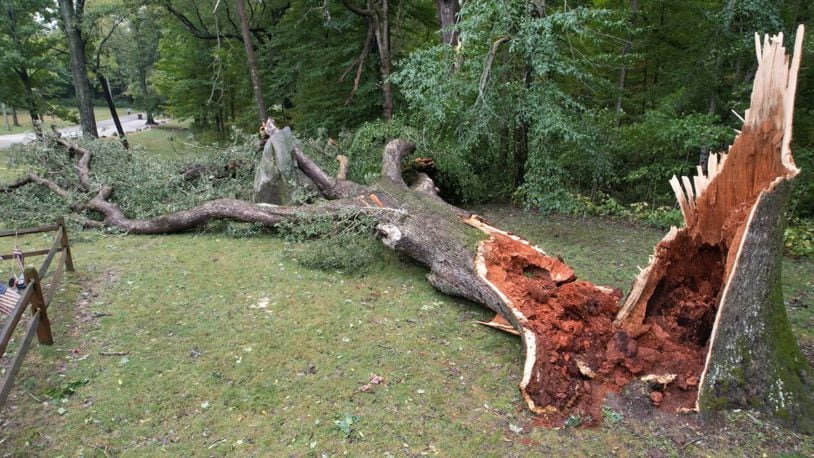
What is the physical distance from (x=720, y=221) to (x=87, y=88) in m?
20.0

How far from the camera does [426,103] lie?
8.10 meters

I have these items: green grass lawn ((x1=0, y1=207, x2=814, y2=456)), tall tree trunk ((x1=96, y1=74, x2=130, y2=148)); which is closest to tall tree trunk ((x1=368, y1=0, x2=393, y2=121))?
green grass lawn ((x1=0, y1=207, x2=814, y2=456))

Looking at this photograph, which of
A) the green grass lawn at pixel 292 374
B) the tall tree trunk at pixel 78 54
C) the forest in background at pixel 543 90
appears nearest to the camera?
the green grass lawn at pixel 292 374

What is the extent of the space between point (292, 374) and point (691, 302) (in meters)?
3.42

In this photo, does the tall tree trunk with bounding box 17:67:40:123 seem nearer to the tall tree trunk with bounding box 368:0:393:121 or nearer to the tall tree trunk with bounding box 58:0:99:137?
the tall tree trunk with bounding box 58:0:99:137

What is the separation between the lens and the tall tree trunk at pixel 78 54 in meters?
16.2

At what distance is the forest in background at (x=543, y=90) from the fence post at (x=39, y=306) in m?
5.58

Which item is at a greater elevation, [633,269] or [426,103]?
[426,103]

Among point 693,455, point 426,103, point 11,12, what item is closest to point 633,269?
point 693,455

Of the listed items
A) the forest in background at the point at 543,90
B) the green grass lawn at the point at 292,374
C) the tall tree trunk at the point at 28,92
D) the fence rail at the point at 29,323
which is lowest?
the green grass lawn at the point at 292,374

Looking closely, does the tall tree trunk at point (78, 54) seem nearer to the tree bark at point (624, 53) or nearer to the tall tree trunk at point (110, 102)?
the tall tree trunk at point (110, 102)

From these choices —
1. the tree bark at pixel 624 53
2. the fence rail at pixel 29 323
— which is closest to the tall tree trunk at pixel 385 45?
the tree bark at pixel 624 53

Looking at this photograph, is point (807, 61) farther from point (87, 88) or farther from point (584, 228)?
point (87, 88)

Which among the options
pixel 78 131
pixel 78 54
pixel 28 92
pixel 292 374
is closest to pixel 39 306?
pixel 292 374
